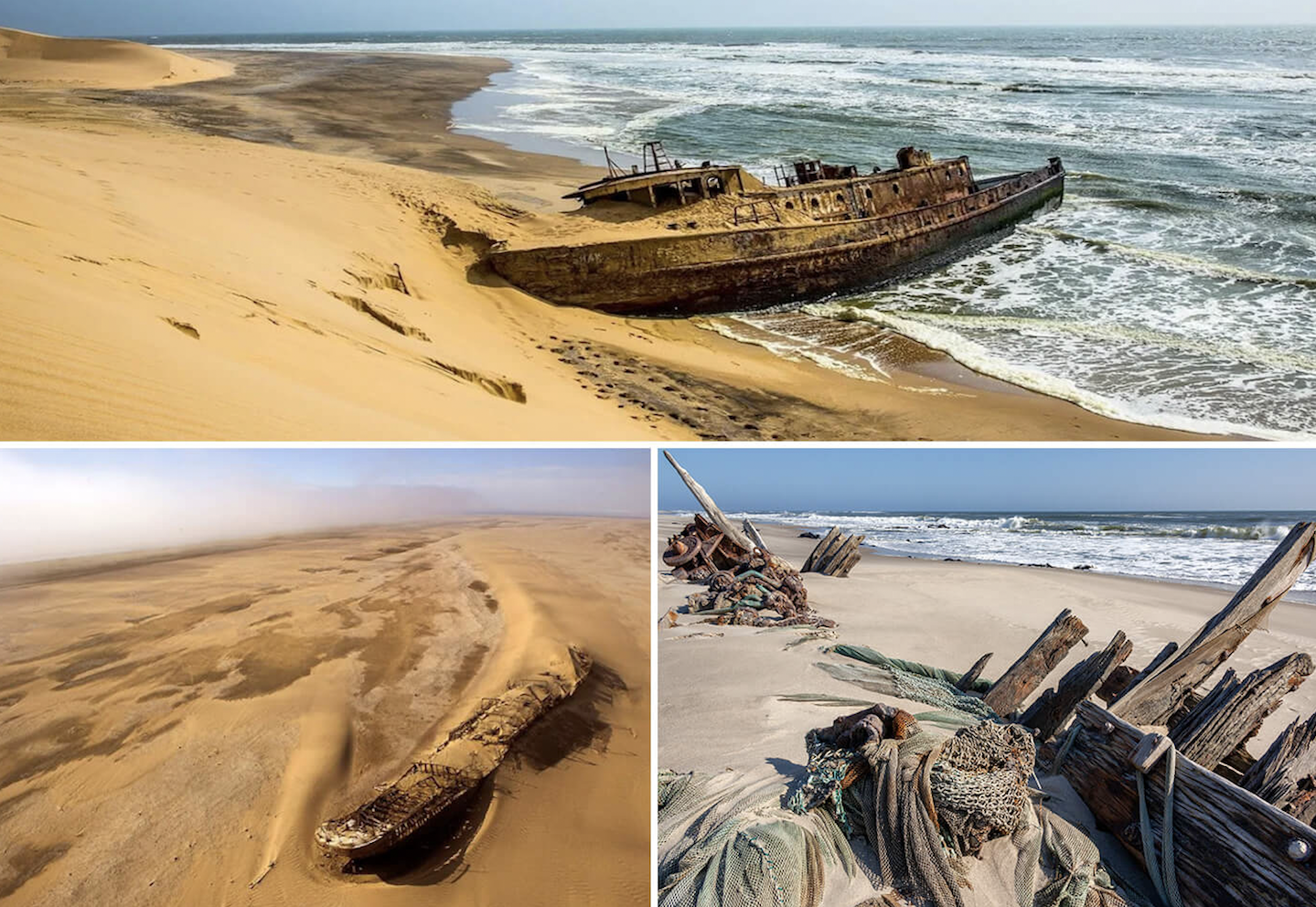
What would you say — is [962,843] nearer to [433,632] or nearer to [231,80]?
[433,632]

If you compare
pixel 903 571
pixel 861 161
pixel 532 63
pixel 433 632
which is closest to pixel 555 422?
pixel 433 632

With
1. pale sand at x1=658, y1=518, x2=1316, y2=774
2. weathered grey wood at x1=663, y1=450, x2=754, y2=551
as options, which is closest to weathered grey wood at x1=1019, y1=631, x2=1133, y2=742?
pale sand at x1=658, y1=518, x2=1316, y2=774

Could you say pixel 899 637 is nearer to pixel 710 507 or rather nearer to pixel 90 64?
pixel 710 507

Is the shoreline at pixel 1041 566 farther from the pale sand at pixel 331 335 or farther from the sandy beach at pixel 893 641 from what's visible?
the pale sand at pixel 331 335

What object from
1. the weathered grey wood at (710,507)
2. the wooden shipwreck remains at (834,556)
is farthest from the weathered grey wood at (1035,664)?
the wooden shipwreck remains at (834,556)

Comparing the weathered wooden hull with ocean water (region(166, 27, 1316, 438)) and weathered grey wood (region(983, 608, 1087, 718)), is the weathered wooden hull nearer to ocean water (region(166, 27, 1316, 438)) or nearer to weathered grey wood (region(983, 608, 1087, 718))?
ocean water (region(166, 27, 1316, 438))

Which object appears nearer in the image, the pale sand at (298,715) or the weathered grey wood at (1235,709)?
the pale sand at (298,715)
